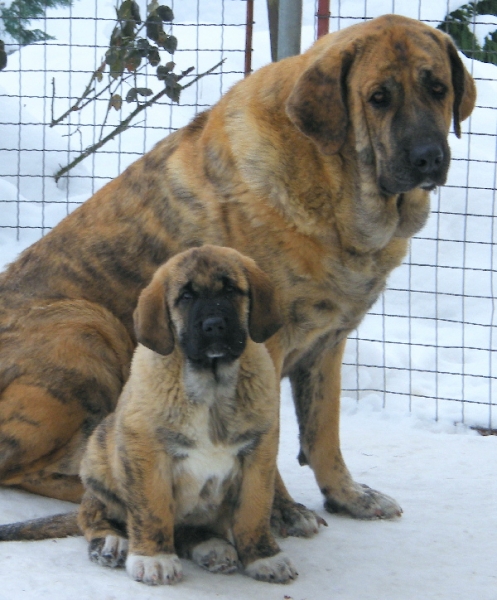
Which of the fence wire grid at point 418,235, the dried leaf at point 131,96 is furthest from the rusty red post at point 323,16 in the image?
the dried leaf at point 131,96

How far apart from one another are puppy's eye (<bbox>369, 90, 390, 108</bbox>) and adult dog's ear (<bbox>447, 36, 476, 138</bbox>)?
389mm

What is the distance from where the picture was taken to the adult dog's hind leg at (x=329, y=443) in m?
4.06

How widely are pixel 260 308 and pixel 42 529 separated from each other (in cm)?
117

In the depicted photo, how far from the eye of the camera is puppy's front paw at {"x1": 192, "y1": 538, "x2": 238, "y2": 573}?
3.24 meters

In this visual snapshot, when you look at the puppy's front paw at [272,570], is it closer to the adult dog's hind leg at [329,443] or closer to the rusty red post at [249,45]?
the adult dog's hind leg at [329,443]

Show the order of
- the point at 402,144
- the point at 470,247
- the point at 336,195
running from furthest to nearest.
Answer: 1. the point at 470,247
2. the point at 336,195
3. the point at 402,144

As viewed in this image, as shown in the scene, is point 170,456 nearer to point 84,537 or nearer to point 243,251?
point 84,537

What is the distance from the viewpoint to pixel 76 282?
3990 millimetres

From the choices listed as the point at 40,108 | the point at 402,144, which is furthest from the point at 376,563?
the point at 40,108

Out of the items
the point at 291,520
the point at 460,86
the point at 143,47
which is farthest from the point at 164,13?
the point at 291,520

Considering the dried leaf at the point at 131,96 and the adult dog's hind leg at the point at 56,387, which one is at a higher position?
the dried leaf at the point at 131,96

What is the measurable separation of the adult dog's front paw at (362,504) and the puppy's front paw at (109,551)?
1.14 metres

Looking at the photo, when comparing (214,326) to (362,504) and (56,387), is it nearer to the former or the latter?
(56,387)

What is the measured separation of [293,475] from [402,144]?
6.43 ft
